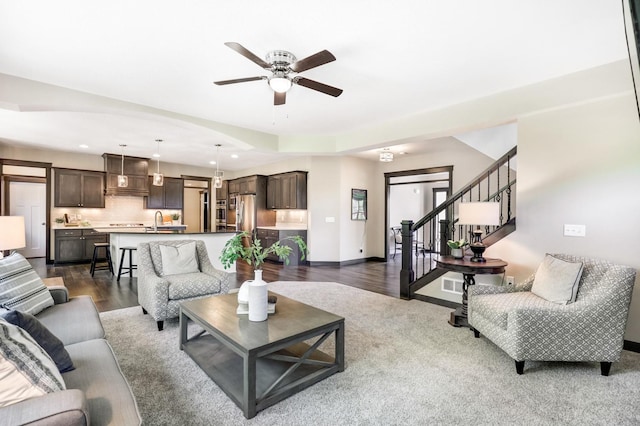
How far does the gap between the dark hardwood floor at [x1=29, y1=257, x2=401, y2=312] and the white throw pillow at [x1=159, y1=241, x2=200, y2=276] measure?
992mm

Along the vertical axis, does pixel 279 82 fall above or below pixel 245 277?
above

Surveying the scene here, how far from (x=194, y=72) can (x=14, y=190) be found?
7755mm

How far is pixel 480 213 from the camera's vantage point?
3385 mm

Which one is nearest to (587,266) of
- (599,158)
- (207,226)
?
(599,158)

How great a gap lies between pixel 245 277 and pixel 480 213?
4.12 m

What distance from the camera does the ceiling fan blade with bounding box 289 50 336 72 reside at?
2369 millimetres

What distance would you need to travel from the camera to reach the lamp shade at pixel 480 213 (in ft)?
10.9

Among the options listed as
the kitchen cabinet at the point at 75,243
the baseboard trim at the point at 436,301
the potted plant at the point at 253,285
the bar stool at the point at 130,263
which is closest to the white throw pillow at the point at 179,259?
the potted plant at the point at 253,285

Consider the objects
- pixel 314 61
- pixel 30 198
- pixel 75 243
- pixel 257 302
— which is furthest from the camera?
pixel 30 198

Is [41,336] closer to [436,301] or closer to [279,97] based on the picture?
[279,97]

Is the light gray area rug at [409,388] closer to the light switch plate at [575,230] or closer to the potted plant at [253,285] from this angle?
the potted plant at [253,285]

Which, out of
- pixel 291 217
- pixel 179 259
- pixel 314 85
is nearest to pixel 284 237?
pixel 291 217

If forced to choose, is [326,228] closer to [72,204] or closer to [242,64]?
[242,64]

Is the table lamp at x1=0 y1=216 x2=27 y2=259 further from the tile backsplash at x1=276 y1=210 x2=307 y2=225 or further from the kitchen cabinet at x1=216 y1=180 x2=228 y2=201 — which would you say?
the kitchen cabinet at x1=216 y1=180 x2=228 y2=201
